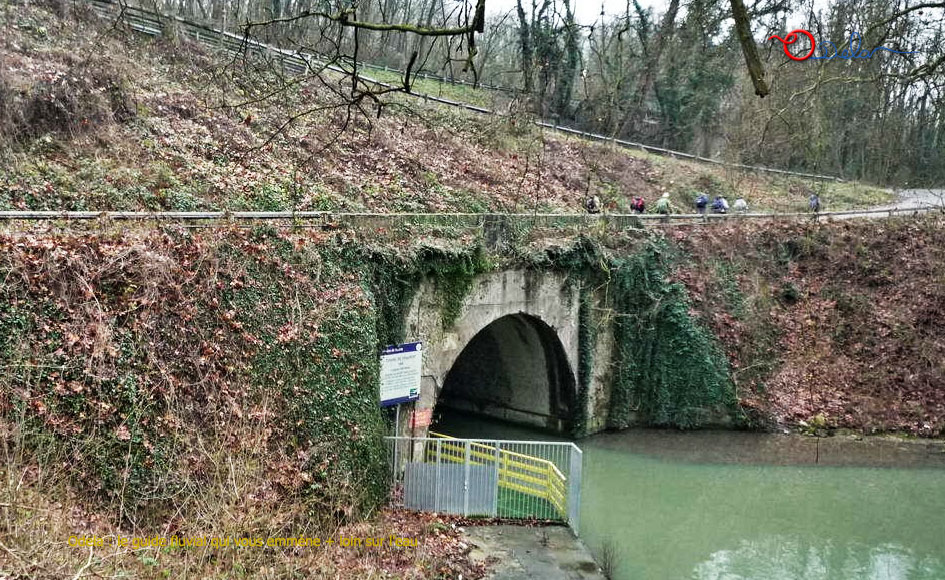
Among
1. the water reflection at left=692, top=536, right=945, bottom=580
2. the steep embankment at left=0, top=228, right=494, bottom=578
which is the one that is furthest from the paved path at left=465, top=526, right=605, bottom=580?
the water reflection at left=692, top=536, right=945, bottom=580

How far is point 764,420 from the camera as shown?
67.2ft

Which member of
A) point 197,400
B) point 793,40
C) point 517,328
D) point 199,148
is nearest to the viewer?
point 793,40

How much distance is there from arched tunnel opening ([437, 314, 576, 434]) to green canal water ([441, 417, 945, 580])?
74 centimetres

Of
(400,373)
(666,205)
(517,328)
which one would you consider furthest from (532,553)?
(666,205)

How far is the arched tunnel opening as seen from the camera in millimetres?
20016

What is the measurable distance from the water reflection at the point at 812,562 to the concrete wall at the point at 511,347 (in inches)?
247

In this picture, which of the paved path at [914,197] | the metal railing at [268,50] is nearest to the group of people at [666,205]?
the metal railing at [268,50]

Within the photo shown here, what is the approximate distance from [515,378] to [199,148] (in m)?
10.3

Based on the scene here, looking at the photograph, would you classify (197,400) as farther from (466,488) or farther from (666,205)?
(666,205)

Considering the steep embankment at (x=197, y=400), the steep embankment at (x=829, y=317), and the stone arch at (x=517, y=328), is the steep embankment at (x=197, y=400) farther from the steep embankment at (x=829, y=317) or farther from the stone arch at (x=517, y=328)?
the steep embankment at (x=829, y=317)

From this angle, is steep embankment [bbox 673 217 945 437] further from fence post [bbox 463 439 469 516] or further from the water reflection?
fence post [bbox 463 439 469 516]

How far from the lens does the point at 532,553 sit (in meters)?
12.0
